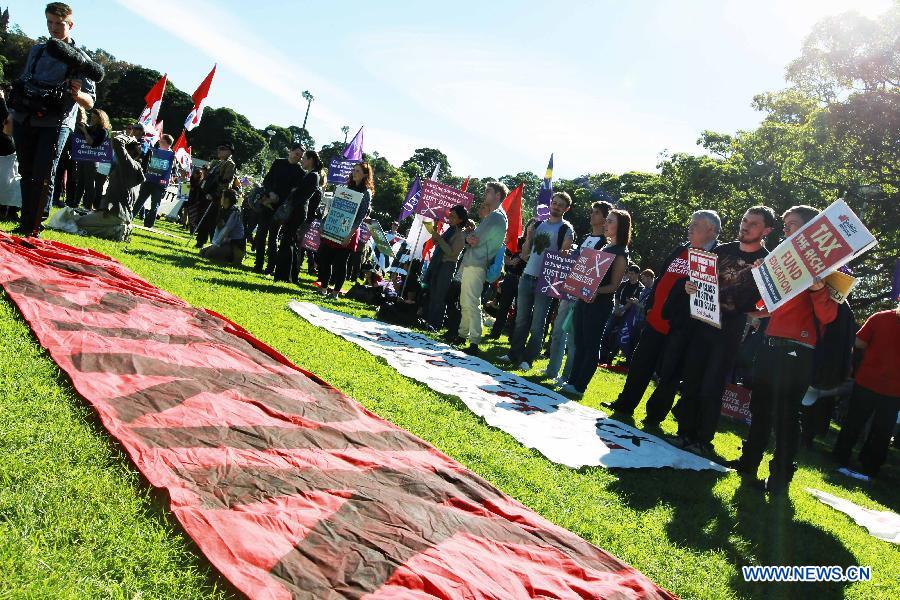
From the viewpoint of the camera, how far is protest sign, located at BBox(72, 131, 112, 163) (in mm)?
9266

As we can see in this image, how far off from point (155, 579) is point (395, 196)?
52249mm

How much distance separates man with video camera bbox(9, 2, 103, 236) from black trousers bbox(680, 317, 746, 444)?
6.41m

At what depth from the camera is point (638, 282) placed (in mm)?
12078

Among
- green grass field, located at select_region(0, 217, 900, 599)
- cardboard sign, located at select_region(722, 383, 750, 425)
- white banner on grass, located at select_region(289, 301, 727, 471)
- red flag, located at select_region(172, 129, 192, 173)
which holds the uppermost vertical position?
red flag, located at select_region(172, 129, 192, 173)

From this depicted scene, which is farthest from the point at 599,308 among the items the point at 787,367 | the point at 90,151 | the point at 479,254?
the point at 90,151

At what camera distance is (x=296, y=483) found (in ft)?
8.19

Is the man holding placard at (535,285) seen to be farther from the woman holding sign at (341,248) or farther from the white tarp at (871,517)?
the white tarp at (871,517)

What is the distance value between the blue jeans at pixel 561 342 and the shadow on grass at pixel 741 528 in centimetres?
283

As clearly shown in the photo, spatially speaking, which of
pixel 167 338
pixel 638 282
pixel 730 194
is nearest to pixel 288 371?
pixel 167 338

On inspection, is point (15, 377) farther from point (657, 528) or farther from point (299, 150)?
point (299, 150)

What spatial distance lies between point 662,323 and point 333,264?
5771 millimetres

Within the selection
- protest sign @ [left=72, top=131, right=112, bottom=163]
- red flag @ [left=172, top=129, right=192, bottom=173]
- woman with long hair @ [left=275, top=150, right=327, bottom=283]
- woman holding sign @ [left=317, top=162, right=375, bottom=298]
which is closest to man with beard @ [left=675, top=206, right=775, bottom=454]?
woman holding sign @ [left=317, top=162, right=375, bottom=298]

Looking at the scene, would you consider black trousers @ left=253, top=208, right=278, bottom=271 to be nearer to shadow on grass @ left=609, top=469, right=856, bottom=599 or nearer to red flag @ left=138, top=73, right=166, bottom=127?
red flag @ left=138, top=73, right=166, bottom=127
